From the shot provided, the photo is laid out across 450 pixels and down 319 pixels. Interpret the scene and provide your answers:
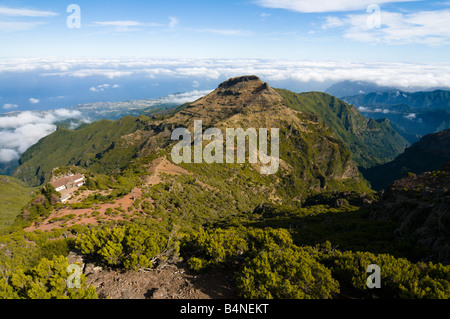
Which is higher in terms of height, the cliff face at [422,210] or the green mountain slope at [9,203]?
the cliff face at [422,210]

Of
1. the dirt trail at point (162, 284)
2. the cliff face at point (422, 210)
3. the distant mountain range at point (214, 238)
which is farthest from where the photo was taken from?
the cliff face at point (422, 210)

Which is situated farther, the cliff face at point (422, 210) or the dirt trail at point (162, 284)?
the cliff face at point (422, 210)

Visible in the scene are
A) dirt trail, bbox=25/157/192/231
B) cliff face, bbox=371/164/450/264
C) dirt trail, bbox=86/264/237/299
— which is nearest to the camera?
dirt trail, bbox=86/264/237/299

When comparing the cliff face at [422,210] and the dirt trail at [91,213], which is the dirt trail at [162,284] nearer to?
the dirt trail at [91,213]

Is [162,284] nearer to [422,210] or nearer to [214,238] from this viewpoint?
[214,238]

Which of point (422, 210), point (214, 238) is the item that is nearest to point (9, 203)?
point (214, 238)

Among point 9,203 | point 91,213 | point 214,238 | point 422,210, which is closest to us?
point 214,238

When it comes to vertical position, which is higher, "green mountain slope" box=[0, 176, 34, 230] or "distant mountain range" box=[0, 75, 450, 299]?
"distant mountain range" box=[0, 75, 450, 299]

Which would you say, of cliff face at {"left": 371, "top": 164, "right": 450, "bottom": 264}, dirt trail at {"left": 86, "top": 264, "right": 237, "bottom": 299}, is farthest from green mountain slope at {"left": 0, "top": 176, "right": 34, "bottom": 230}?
cliff face at {"left": 371, "top": 164, "right": 450, "bottom": 264}

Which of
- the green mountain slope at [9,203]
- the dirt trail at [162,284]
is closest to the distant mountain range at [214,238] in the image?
the dirt trail at [162,284]

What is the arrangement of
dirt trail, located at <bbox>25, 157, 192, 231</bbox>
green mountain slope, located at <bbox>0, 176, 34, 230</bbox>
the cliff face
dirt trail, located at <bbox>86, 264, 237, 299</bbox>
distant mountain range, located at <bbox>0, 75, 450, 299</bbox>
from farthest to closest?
1. green mountain slope, located at <bbox>0, 176, 34, 230</bbox>
2. dirt trail, located at <bbox>25, 157, 192, 231</bbox>
3. the cliff face
4. dirt trail, located at <bbox>86, 264, 237, 299</bbox>
5. distant mountain range, located at <bbox>0, 75, 450, 299</bbox>

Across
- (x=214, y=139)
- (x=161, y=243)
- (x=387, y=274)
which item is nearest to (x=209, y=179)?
(x=214, y=139)

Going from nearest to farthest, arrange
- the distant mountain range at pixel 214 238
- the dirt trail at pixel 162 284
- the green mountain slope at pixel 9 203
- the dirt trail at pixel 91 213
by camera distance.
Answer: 1. the distant mountain range at pixel 214 238
2. the dirt trail at pixel 162 284
3. the dirt trail at pixel 91 213
4. the green mountain slope at pixel 9 203

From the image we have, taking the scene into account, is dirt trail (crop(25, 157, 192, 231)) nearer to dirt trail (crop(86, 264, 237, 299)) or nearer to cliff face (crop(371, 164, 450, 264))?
dirt trail (crop(86, 264, 237, 299))
